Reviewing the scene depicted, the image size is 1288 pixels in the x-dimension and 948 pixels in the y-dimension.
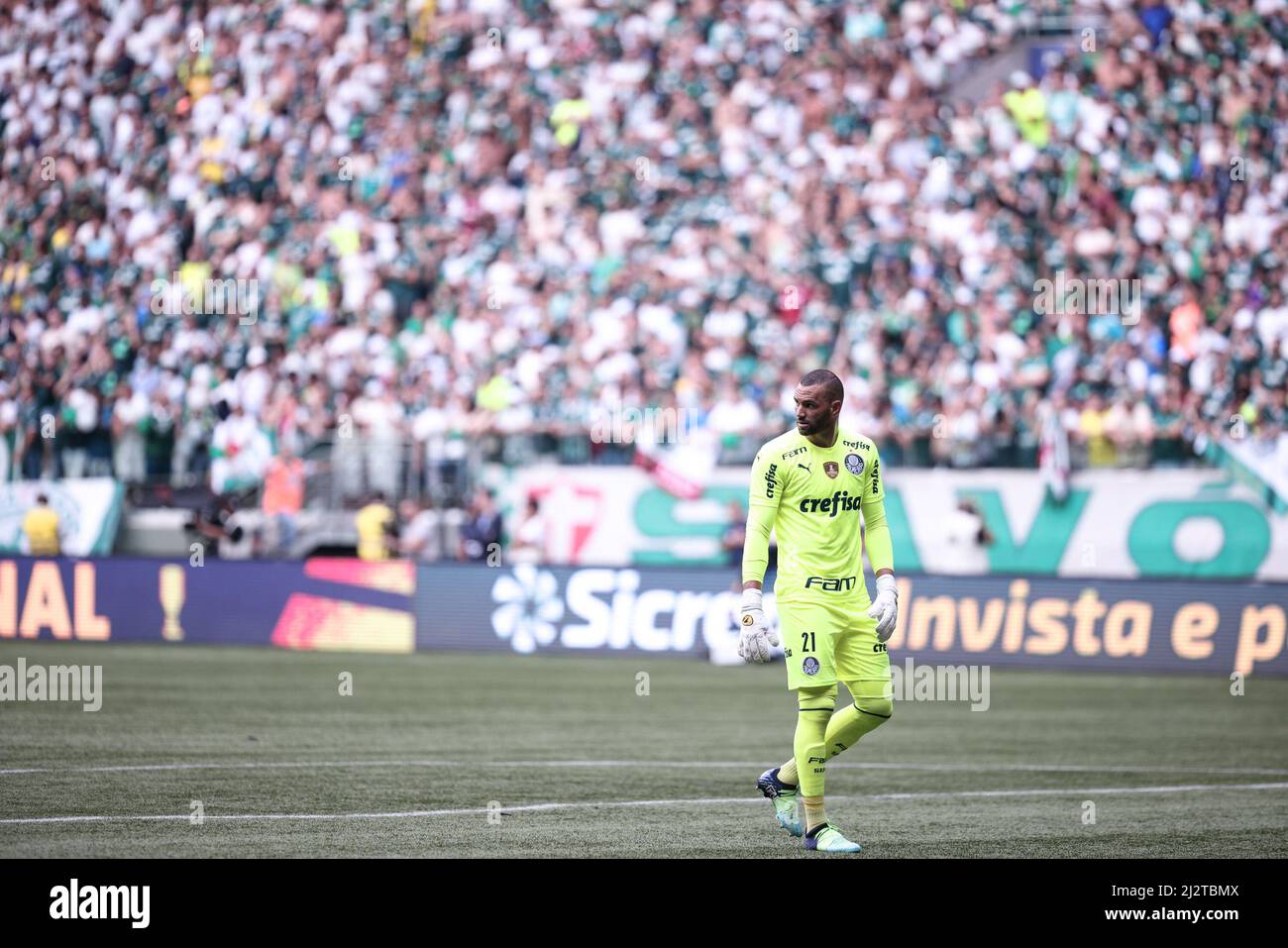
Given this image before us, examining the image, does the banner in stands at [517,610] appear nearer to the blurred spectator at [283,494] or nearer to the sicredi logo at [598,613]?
the sicredi logo at [598,613]

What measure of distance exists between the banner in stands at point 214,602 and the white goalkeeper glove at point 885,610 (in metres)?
15.1

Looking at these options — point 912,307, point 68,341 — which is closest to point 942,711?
point 912,307

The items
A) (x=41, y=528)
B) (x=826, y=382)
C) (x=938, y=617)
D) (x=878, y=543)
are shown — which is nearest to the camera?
(x=826, y=382)

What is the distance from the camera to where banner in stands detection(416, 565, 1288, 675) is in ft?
73.4

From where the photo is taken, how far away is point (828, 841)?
946 centimetres

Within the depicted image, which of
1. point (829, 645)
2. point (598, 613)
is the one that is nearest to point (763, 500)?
point (829, 645)

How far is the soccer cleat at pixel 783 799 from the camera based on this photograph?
388 inches

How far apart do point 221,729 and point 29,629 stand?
34.0 feet

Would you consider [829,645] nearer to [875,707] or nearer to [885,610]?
[885,610]

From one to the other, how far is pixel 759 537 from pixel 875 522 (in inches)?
30.5

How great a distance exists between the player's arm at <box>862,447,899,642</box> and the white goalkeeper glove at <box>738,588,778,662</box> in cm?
62
